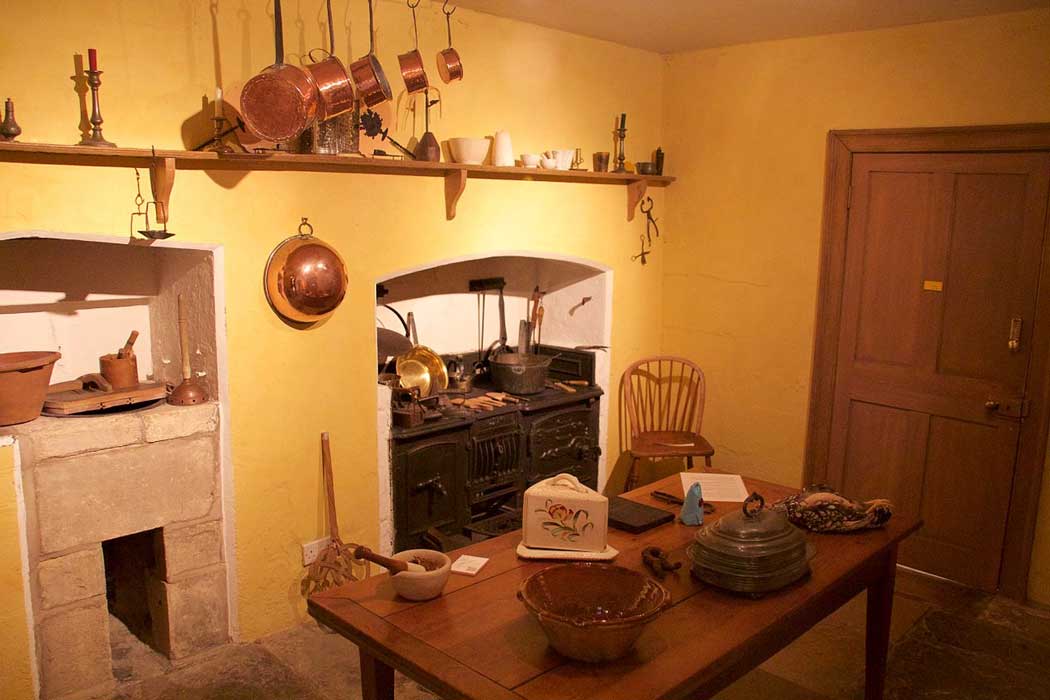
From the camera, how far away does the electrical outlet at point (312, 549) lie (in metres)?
3.49

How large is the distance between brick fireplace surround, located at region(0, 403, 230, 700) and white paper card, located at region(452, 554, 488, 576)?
4.29 ft

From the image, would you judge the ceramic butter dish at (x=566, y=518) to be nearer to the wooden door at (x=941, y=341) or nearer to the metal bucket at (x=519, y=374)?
the metal bucket at (x=519, y=374)

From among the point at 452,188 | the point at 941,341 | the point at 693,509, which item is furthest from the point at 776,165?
the point at 693,509

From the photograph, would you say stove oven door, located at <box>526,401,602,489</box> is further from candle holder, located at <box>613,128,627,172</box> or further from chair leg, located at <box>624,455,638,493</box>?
candle holder, located at <box>613,128,627,172</box>

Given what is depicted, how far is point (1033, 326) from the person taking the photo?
3715 mm

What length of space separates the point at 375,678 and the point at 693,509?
1104 millimetres

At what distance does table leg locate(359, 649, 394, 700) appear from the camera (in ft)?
7.06

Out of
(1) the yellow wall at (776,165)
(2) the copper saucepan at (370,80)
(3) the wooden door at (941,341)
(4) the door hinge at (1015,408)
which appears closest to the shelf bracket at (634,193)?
(1) the yellow wall at (776,165)

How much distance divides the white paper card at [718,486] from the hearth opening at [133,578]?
1.98m

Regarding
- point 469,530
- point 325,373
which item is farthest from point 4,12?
point 469,530

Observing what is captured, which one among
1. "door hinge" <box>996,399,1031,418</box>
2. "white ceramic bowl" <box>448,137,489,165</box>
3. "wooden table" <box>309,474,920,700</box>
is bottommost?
"wooden table" <box>309,474,920,700</box>

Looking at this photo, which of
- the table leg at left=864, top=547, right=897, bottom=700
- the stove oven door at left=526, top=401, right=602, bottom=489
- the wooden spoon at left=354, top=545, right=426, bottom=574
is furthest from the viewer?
the stove oven door at left=526, top=401, right=602, bottom=489

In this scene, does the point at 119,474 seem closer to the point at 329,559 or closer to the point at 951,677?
the point at 329,559

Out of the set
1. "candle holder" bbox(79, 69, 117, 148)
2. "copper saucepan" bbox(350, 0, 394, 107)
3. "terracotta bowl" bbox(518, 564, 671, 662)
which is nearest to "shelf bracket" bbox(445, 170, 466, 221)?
"copper saucepan" bbox(350, 0, 394, 107)
